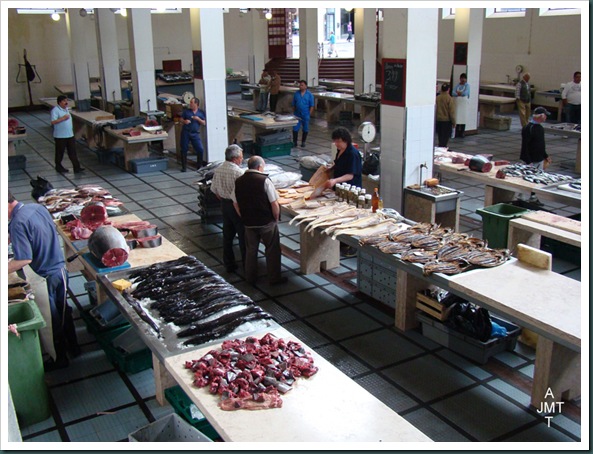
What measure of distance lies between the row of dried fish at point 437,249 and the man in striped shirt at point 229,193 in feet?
7.45

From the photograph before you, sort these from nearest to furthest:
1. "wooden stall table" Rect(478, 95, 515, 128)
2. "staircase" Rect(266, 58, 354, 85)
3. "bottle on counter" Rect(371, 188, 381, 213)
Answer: "bottle on counter" Rect(371, 188, 381, 213) < "wooden stall table" Rect(478, 95, 515, 128) < "staircase" Rect(266, 58, 354, 85)

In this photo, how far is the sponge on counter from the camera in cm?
598

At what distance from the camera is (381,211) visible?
8.17 m

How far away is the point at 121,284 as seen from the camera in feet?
19.7

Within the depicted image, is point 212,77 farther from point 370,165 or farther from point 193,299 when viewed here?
point 193,299

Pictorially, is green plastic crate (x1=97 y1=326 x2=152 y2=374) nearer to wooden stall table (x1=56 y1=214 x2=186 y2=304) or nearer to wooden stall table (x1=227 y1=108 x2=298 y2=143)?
wooden stall table (x1=56 y1=214 x2=186 y2=304)

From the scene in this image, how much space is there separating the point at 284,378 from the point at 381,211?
13.6 ft

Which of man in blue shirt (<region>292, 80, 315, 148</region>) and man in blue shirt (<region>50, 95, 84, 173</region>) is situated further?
man in blue shirt (<region>292, 80, 315, 148</region>)

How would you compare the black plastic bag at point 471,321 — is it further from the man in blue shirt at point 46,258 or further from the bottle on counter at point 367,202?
the man in blue shirt at point 46,258

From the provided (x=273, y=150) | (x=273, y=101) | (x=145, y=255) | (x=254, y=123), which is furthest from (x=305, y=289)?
(x=273, y=101)

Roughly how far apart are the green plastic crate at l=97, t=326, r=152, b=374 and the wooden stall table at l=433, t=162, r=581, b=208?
6.29 m

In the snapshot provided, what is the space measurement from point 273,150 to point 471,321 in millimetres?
10432

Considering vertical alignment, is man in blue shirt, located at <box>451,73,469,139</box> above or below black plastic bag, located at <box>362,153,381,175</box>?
above

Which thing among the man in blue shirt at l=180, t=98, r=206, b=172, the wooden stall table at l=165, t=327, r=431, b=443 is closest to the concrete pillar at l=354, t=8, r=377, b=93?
the man in blue shirt at l=180, t=98, r=206, b=172
